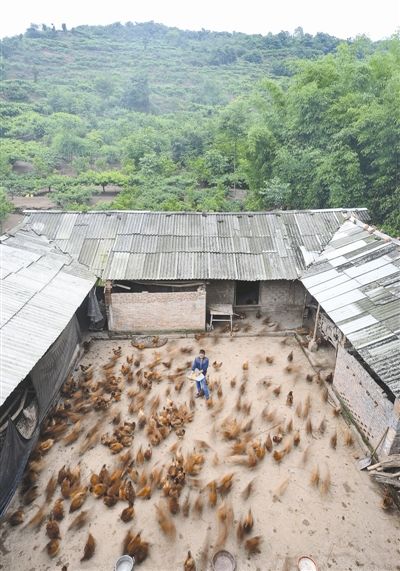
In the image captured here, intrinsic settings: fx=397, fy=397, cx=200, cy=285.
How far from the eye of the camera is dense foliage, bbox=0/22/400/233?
19703 mm

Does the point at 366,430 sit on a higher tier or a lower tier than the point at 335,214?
lower

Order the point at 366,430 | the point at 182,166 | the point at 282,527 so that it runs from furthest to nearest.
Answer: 1. the point at 182,166
2. the point at 366,430
3. the point at 282,527

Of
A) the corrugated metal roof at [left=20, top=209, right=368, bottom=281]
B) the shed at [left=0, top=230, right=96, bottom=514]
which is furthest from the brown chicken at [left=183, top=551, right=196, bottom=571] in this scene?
the corrugated metal roof at [left=20, top=209, right=368, bottom=281]

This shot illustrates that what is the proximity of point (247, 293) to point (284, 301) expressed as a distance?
172 cm

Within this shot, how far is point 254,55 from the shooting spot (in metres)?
86.2

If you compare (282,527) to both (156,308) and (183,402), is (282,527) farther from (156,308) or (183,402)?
(156,308)

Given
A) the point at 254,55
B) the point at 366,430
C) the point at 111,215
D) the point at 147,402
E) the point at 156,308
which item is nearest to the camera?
the point at 366,430

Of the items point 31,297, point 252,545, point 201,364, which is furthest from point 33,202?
point 252,545

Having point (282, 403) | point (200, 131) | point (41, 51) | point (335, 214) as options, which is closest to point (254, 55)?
point (41, 51)

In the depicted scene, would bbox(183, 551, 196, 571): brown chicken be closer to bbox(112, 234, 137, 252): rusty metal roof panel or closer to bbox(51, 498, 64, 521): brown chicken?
bbox(51, 498, 64, 521): brown chicken

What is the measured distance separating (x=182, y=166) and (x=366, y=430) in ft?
104

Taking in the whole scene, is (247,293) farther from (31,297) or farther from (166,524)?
(166,524)

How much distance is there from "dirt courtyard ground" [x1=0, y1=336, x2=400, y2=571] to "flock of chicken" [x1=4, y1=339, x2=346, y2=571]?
50 millimetres

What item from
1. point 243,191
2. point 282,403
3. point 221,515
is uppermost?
point 221,515
